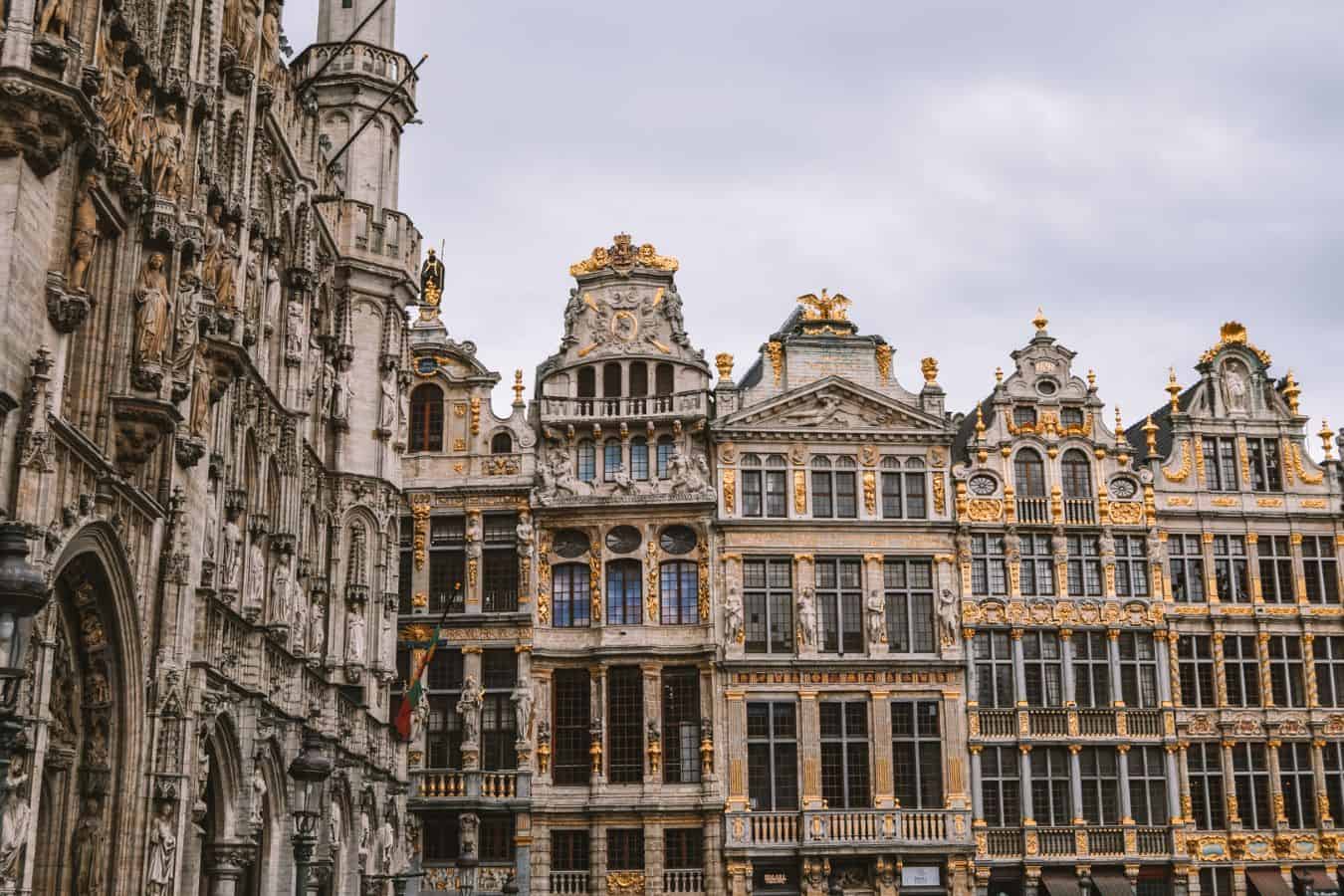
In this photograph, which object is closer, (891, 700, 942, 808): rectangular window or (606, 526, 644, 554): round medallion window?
(891, 700, 942, 808): rectangular window

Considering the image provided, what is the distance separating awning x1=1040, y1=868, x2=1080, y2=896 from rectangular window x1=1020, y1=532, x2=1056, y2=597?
712 centimetres

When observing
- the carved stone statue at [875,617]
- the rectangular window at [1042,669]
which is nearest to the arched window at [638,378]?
the carved stone statue at [875,617]

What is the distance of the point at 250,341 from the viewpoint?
25.7m

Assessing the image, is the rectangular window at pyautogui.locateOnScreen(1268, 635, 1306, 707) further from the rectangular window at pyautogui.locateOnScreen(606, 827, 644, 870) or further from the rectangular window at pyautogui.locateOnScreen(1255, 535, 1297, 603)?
the rectangular window at pyautogui.locateOnScreen(606, 827, 644, 870)

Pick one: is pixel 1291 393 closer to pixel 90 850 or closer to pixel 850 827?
pixel 850 827

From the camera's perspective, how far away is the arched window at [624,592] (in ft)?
141

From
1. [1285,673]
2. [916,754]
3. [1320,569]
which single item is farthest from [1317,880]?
[916,754]

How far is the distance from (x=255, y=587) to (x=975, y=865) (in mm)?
22770

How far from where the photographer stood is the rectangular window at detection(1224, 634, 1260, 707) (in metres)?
44.1

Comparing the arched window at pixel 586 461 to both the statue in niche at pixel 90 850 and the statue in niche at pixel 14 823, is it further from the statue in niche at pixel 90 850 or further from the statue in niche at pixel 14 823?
the statue in niche at pixel 14 823

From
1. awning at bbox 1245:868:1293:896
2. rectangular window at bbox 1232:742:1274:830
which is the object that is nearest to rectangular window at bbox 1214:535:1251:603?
rectangular window at bbox 1232:742:1274:830

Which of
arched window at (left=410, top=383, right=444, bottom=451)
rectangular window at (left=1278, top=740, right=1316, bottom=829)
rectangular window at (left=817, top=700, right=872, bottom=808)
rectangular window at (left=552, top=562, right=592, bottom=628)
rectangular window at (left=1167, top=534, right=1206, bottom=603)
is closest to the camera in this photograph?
rectangular window at (left=817, top=700, right=872, bottom=808)

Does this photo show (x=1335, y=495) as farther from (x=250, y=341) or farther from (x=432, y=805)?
(x=250, y=341)

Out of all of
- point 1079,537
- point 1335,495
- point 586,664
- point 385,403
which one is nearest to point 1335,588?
point 1335,495
